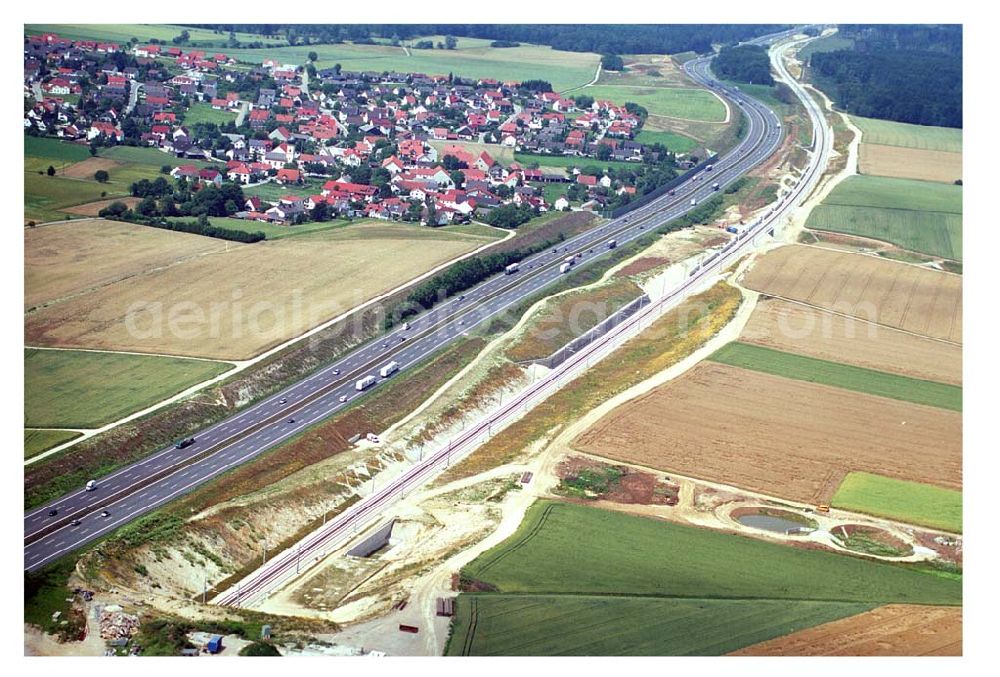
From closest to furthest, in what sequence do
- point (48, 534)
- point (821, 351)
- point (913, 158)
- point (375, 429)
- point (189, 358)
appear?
point (48, 534), point (375, 429), point (189, 358), point (821, 351), point (913, 158)

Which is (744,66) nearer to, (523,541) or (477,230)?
(477,230)

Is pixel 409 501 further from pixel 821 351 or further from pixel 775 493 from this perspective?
pixel 821 351

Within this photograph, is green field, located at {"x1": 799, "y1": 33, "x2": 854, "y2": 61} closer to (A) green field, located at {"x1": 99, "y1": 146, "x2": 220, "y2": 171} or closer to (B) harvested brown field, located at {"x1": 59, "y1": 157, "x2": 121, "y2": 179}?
(A) green field, located at {"x1": 99, "y1": 146, "x2": 220, "y2": 171}

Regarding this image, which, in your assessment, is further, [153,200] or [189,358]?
[153,200]

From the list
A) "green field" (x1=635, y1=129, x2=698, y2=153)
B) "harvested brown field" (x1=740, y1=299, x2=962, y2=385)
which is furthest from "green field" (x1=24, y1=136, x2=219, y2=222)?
"harvested brown field" (x1=740, y1=299, x2=962, y2=385)

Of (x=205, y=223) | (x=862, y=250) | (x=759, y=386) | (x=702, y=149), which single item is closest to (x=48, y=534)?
(x=759, y=386)

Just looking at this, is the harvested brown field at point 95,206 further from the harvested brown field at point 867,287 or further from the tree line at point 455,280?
the harvested brown field at point 867,287
